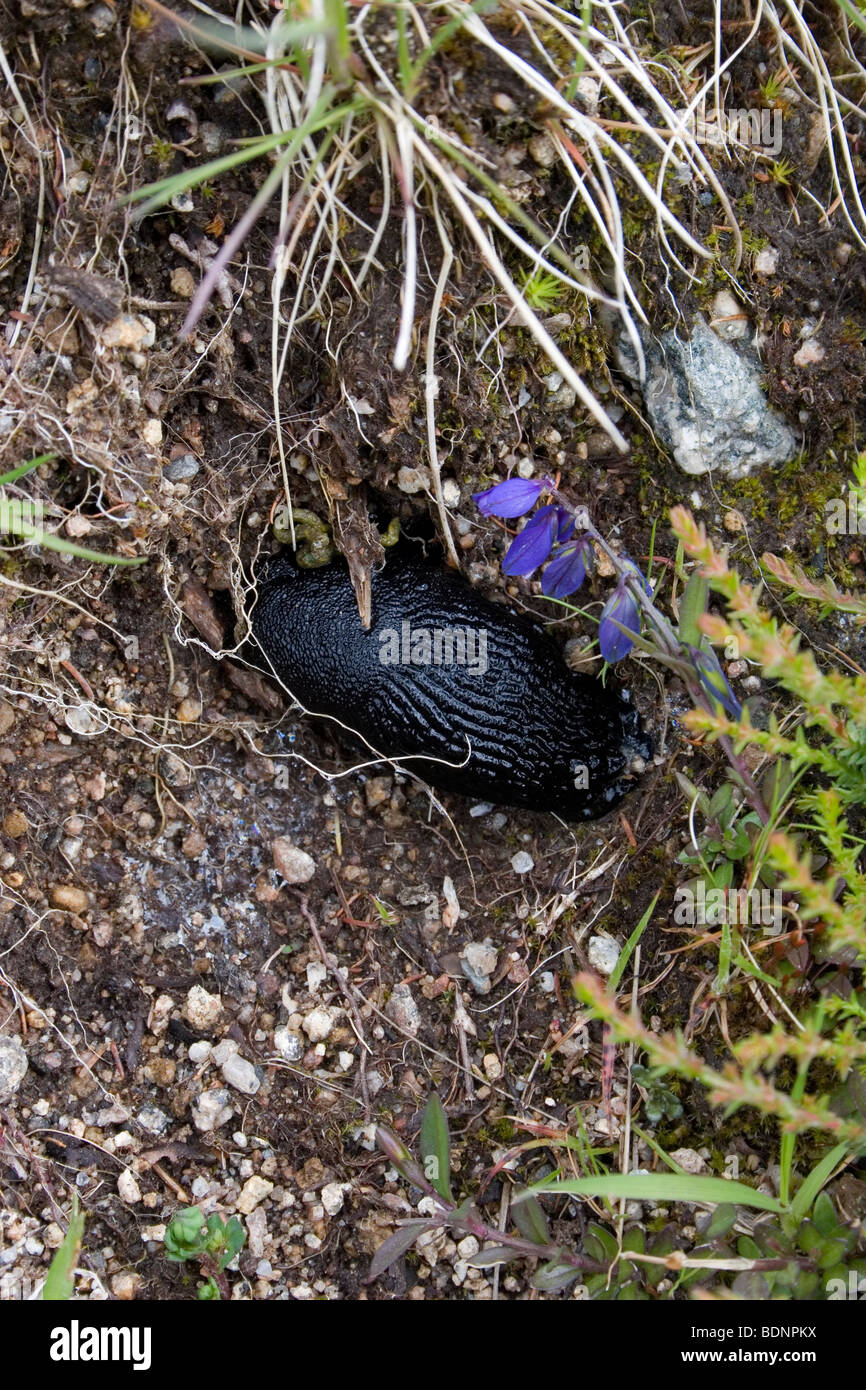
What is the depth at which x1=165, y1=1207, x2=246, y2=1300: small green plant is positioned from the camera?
257cm

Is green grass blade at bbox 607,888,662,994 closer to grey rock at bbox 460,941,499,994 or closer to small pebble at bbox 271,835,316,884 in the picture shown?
grey rock at bbox 460,941,499,994

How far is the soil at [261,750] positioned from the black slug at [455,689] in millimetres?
110

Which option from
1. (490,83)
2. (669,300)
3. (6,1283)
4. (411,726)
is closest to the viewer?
(490,83)

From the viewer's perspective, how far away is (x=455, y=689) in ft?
9.93

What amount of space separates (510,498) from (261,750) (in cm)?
112

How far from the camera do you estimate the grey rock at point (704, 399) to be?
2.82 metres

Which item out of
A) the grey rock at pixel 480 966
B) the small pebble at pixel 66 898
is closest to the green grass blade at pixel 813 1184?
the grey rock at pixel 480 966

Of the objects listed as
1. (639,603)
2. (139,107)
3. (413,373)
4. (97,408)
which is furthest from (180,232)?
(639,603)

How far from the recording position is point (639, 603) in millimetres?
2551

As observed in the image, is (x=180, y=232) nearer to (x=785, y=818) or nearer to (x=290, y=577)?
(x=290, y=577)

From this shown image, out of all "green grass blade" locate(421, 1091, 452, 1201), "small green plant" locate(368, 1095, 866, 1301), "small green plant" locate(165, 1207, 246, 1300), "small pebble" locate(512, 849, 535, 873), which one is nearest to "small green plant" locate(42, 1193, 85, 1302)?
"small green plant" locate(165, 1207, 246, 1300)

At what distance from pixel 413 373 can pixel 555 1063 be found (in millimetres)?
1952

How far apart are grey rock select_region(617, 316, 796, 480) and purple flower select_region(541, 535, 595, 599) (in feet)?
1.42

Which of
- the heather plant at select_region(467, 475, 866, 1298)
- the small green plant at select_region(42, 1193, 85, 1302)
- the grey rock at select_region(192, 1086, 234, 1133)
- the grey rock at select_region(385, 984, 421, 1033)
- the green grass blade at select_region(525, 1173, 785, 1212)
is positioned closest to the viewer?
the heather plant at select_region(467, 475, 866, 1298)
